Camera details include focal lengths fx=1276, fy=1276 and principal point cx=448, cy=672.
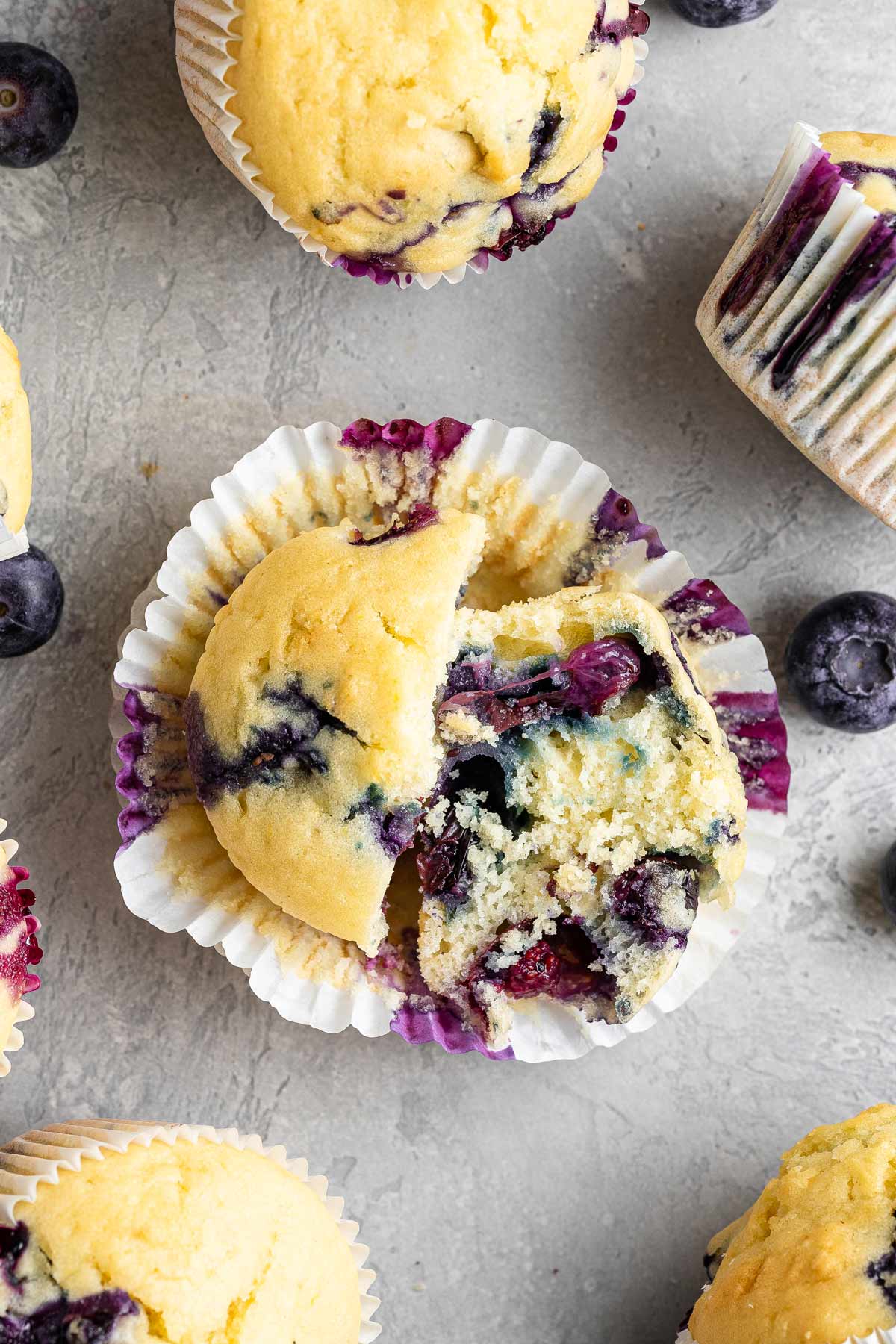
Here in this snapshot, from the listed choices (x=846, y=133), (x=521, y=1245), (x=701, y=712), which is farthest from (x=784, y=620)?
(x=521, y=1245)

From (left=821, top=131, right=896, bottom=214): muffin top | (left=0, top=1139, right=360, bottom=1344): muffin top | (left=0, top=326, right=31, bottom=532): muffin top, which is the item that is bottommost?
(left=0, top=1139, right=360, bottom=1344): muffin top

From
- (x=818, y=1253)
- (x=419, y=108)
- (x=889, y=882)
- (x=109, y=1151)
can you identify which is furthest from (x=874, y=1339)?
(x=419, y=108)

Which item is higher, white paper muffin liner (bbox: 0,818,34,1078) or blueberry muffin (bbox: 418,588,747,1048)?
blueberry muffin (bbox: 418,588,747,1048)

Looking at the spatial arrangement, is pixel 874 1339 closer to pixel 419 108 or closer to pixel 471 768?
pixel 471 768

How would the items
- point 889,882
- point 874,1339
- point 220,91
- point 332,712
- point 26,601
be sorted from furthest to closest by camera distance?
point 889,882, point 26,601, point 220,91, point 332,712, point 874,1339

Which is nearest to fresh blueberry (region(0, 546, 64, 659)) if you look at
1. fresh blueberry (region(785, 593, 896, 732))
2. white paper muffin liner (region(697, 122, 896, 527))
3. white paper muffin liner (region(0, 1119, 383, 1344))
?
white paper muffin liner (region(0, 1119, 383, 1344))

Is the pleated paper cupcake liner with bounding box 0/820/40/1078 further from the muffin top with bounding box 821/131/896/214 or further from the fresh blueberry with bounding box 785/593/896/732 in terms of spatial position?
the muffin top with bounding box 821/131/896/214
